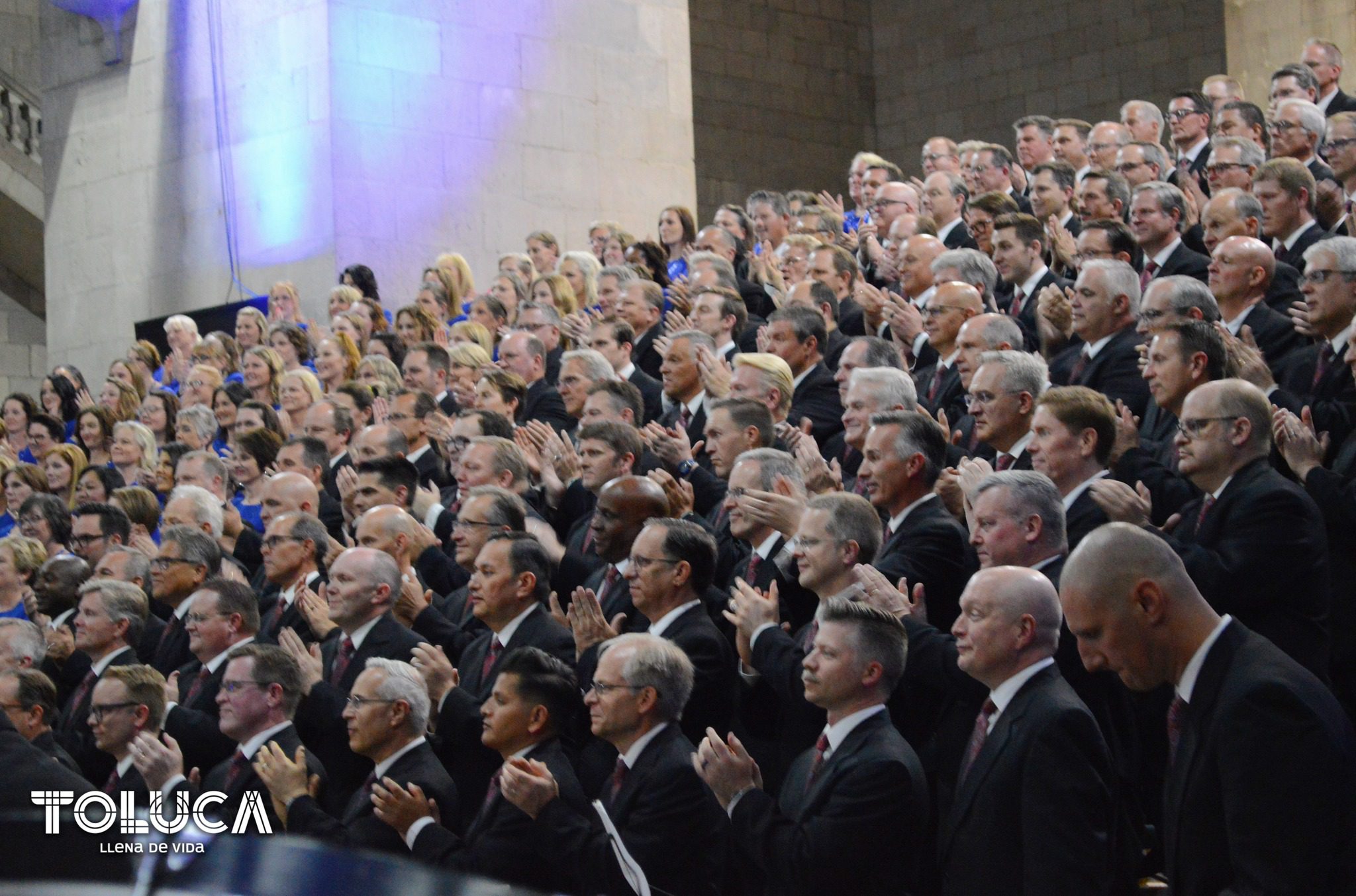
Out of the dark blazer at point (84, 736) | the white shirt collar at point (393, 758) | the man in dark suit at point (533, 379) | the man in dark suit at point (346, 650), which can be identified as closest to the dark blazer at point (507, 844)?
the white shirt collar at point (393, 758)

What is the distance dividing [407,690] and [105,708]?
1.21 meters

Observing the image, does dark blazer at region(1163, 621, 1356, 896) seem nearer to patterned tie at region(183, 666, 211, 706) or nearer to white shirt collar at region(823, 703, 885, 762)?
white shirt collar at region(823, 703, 885, 762)

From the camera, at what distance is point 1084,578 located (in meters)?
2.90

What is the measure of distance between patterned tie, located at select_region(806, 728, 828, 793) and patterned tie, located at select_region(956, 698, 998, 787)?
0.35 meters

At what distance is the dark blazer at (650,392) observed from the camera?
6.83m

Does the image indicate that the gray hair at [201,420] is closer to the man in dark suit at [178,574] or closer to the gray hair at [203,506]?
the gray hair at [203,506]

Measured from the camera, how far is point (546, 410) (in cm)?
706

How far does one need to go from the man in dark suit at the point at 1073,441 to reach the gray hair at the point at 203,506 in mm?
3515

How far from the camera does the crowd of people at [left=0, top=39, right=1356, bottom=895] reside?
3.25 m

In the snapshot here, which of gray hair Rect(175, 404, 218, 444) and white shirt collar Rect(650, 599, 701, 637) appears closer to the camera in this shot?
white shirt collar Rect(650, 599, 701, 637)

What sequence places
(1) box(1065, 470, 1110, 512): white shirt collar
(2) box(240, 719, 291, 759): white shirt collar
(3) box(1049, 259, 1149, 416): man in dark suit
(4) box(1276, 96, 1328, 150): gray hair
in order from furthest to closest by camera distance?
(4) box(1276, 96, 1328, 150): gray hair, (3) box(1049, 259, 1149, 416): man in dark suit, (2) box(240, 719, 291, 759): white shirt collar, (1) box(1065, 470, 1110, 512): white shirt collar

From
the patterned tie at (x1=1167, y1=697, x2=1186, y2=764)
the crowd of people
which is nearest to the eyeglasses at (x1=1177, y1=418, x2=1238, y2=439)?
the crowd of people

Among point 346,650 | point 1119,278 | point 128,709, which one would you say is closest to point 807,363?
point 1119,278

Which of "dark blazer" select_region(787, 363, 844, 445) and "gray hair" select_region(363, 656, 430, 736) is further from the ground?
"dark blazer" select_region(787, 363, 844, 445)
